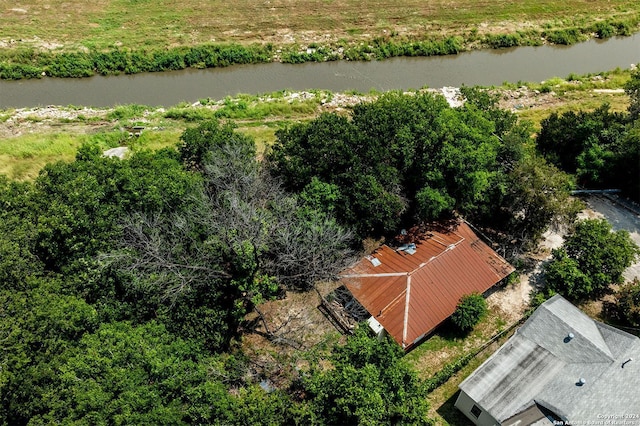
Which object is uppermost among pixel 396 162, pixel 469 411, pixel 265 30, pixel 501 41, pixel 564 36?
pixel 564 36

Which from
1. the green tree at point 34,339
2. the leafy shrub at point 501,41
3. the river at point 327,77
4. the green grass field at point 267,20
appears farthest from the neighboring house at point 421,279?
the leafy shrub at point 501,41

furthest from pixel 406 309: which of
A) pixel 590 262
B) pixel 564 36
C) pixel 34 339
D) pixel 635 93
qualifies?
pixel 564 36

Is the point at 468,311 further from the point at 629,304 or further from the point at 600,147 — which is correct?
the point at 600,147

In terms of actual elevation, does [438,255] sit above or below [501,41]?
below

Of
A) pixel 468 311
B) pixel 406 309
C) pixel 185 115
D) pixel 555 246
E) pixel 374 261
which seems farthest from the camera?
pixel 185 115

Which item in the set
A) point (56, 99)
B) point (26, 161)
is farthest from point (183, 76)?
point (26, 161)

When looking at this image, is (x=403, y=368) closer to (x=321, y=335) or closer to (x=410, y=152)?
(x=321, y=335)

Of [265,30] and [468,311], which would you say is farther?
[265,30]

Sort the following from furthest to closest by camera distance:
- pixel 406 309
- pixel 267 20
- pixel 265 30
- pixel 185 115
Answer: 1. pixel 267 20
2. pixel 265 30
3. pixel 185 115
4. pixel 406 309
